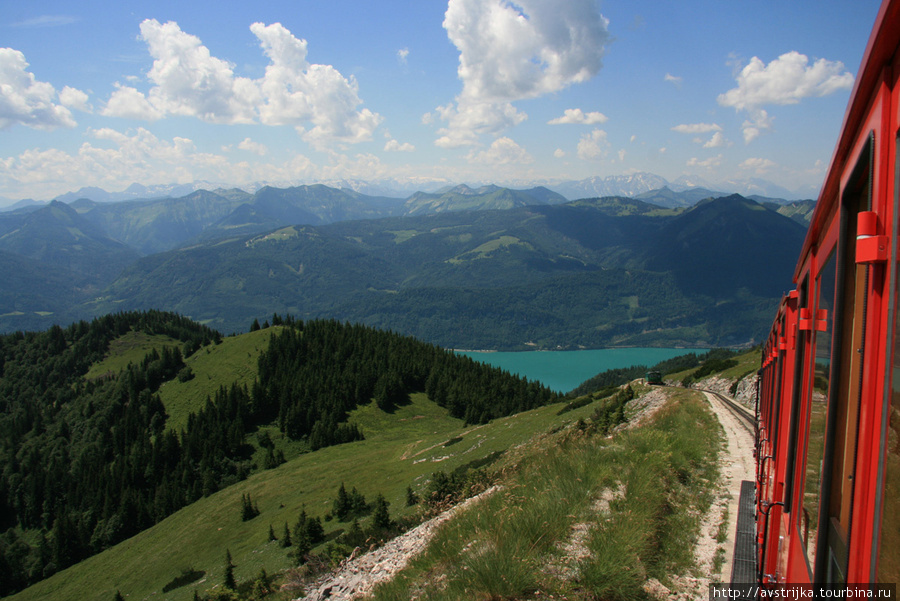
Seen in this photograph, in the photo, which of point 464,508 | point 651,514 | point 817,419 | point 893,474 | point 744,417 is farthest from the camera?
point 744,417

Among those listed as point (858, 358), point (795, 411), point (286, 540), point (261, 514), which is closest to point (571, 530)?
point (795, 411)

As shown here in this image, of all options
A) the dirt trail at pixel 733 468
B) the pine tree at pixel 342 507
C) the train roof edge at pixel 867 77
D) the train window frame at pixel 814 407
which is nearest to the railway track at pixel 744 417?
the dirt trail at pixel 733 468

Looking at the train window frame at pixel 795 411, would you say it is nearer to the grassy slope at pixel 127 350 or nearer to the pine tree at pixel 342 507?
the pine tree at pixel 342 507

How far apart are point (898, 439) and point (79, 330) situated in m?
223

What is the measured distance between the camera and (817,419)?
16.6 feet

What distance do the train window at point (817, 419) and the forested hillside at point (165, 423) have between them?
296 ft

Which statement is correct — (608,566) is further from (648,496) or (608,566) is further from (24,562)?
(24,562)

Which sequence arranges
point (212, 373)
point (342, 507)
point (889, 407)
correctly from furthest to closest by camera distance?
point (212, 373), point (342, 507), point (889, 407)

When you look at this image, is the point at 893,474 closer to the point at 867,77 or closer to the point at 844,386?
the point at 844,386

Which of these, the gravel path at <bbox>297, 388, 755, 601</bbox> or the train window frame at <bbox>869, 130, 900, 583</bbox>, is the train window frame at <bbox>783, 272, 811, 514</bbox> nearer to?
the gravel path at <bbox>297, 388, 755, 601</bbox>

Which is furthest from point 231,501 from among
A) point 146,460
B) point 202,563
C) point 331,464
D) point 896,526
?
point 896,526

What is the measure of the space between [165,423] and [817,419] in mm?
139064

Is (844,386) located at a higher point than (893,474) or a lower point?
higher

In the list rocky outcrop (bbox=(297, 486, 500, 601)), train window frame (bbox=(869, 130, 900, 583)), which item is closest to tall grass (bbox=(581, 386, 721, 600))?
rocky outcrop (bbox=(297, 486, 500, 601))
